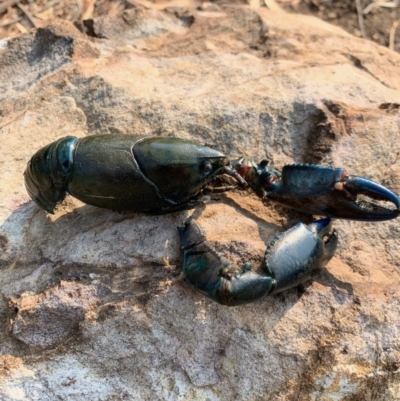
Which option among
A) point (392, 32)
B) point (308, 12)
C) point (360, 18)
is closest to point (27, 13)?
point (308, 12)

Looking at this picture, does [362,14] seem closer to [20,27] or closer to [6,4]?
[20,27]

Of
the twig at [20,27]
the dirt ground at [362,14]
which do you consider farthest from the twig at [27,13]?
the dirt ground at [362,14]

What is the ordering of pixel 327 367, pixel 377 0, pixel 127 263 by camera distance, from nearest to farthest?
pixel 327 367, pixel 127 263, pixel 377 0

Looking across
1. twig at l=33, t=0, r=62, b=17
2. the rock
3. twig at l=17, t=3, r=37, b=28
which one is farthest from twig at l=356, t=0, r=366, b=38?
twig at l=17, t=3, r=37, b=28

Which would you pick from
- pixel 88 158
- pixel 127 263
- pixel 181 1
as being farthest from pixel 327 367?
pixel 181 1

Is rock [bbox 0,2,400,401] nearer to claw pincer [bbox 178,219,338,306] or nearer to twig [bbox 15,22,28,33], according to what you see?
claw pincer [bbox 178,219,338,306]

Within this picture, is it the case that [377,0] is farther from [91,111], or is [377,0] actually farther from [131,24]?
[91,111]
